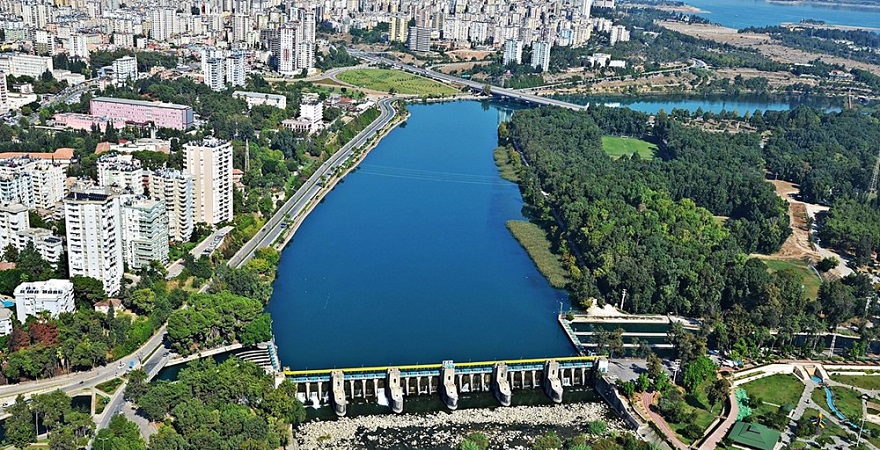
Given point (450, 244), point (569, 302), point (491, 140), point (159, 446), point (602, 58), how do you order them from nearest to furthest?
point (159, 446)
point (569, 302)
point (450, 244)
point (491, 140)
point (602, 58)

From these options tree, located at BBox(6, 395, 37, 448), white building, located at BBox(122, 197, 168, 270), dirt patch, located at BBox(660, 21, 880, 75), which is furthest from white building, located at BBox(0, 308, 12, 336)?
dirt patch, located at BBox(660, 21, 880, 75)

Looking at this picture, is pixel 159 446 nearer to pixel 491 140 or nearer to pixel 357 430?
pixel 357 430

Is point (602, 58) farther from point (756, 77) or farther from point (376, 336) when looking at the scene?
point (376, 336)

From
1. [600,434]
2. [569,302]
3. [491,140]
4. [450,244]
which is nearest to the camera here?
[600,434]

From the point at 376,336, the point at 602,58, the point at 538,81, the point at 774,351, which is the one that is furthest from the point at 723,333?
the point at 602,58

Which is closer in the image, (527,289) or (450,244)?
(527,289)
